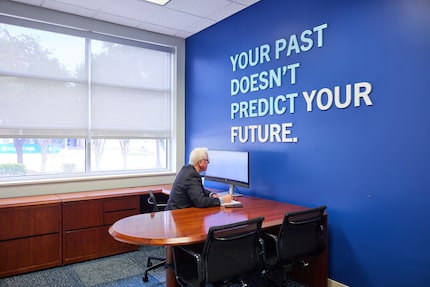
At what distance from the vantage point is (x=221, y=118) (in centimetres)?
418

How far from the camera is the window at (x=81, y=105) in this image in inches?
145

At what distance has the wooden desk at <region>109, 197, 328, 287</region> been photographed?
2.06 m

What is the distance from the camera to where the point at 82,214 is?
3561 millimetres


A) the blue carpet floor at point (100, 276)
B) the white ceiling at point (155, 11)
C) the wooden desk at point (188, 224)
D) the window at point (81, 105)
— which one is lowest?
the blue carpet floor at point (100, 276)

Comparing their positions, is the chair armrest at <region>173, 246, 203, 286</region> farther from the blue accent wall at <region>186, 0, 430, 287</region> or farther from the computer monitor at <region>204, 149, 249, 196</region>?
the blue accent wall at <region>186, 0, 430, 287</region>

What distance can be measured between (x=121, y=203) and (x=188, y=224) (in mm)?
1760

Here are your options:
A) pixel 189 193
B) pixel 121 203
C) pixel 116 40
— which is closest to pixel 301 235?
pixel 189 193

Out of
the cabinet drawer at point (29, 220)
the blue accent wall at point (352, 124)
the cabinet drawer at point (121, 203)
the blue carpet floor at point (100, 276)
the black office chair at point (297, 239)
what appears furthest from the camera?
the cabinet drawer at point (121, 203)

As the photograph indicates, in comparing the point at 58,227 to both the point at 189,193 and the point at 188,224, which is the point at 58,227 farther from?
the point at 188,224

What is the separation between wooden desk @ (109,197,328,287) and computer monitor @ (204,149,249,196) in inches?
11.0

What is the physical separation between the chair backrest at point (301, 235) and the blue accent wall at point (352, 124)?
0.98ft

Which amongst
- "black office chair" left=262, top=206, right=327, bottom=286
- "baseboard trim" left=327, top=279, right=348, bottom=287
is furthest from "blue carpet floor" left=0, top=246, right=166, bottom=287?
"baseboard trim" left=327, top=279, right=348, bottom=287

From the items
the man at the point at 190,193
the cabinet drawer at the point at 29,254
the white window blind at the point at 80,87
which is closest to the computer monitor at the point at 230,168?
the man at the point at 190,193

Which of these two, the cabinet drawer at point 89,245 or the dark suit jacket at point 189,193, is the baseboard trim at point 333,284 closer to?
the dark suit jacket at point 189,193
